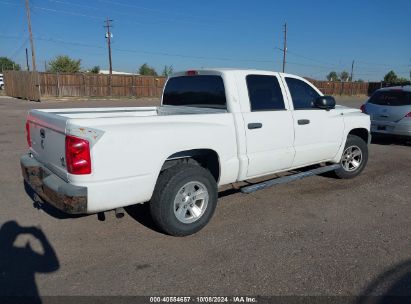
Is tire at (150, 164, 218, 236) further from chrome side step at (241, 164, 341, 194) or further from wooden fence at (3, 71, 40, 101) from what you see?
wooden fence at (3, 71, 40, 101)

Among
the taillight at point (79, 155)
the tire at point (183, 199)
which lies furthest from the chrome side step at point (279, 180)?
the taillight at point (79, 155)

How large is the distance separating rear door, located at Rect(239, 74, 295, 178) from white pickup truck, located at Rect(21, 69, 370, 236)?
0.05ft

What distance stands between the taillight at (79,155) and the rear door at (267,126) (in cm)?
201

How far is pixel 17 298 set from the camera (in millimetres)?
2947

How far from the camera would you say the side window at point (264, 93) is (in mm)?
4738

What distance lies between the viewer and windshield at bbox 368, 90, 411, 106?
31.4 feet

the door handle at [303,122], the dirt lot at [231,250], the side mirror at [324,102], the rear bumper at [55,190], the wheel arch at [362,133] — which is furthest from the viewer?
the wheel arch at [362,133]

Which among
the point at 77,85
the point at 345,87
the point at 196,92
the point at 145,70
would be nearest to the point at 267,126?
the point at 196,92

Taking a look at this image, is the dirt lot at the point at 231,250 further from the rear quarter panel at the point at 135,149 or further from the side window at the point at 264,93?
the side window at the point at 264,93

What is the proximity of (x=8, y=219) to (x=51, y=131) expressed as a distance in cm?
149

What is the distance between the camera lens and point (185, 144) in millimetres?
3912

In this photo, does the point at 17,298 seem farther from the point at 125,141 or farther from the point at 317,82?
the point at 317,82

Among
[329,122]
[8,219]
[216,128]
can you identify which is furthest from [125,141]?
[329,122]

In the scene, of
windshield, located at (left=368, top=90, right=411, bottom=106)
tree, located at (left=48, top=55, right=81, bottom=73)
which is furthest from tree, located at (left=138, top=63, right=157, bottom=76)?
windshield, located at (left=368, top=90, right=411, bottom=106)
